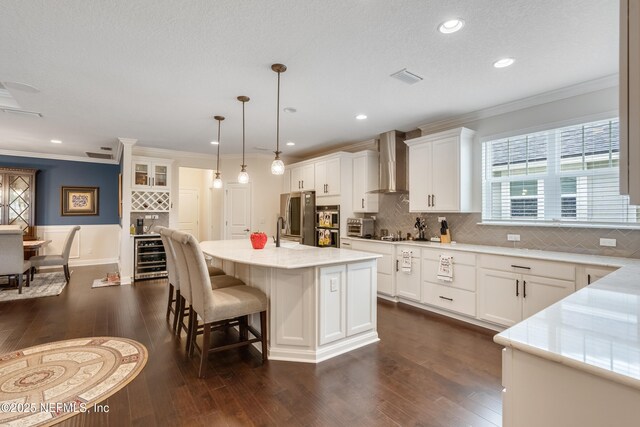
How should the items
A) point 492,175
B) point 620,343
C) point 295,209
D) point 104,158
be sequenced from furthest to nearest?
point 104,158 < point 295,209 < point 492,175 < point 620,343

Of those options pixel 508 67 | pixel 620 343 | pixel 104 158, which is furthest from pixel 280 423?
pixel 104 158

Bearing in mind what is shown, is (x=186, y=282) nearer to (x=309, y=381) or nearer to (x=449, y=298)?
(x=309, y=381)

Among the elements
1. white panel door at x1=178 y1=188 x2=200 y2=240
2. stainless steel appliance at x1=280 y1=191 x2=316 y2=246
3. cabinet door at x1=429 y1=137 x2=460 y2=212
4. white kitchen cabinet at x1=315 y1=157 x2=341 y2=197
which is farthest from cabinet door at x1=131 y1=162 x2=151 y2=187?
cabinet door at x1=429 y1=137 x2=460 y2=212

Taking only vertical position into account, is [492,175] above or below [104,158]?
below

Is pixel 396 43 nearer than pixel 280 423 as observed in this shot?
No

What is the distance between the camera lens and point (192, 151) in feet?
21.1

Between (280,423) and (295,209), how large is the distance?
456 cm

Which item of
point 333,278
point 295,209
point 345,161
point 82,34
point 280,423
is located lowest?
point 280,423

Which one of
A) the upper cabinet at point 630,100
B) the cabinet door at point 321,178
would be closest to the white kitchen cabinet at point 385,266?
the cabinet door at point 321,178

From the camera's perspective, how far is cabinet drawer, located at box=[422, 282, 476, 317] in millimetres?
3537

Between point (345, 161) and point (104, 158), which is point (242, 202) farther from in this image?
point (104, 158)

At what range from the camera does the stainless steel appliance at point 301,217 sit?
585cm

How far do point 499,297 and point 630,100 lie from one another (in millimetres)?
2891

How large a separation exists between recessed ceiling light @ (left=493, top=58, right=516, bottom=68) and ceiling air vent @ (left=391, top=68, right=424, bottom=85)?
2.10 feet
